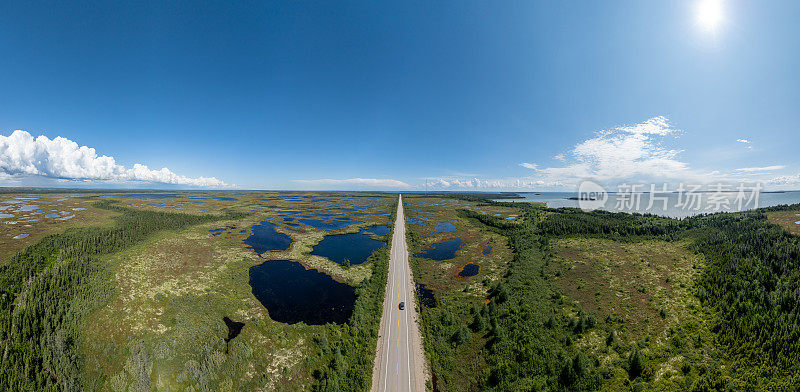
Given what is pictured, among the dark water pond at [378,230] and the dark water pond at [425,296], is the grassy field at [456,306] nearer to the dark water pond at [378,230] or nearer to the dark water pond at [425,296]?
the dark water pond at [425,296]

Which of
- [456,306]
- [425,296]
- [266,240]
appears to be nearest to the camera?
[456,306]

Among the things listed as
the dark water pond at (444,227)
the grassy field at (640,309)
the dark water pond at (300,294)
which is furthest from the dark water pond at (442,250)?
the dark water pond at (300,294)

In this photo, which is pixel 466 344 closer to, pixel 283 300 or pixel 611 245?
pixel 283 300

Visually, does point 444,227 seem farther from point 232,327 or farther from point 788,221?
point 788,221

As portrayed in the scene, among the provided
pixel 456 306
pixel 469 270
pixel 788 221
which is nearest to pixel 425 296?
pixel 456 306

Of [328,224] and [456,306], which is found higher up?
[328,224]

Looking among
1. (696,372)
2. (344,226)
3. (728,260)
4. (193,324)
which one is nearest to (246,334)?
(193,324)
